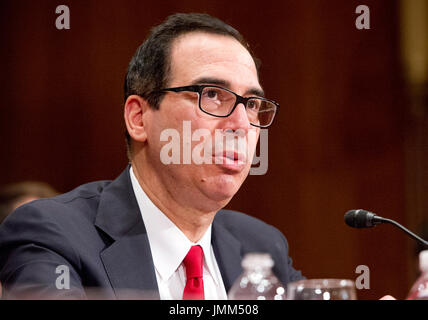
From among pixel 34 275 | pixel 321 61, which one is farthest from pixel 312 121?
pixel 34 275

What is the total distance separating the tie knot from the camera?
150 centimetres

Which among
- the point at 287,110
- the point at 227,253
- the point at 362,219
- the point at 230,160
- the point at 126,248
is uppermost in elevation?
the point at 287,110

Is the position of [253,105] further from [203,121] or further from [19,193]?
[19,193]

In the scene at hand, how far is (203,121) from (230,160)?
0.13 metres

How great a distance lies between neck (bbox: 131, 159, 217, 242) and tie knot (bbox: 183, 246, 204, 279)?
0.08m

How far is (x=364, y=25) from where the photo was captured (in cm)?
223

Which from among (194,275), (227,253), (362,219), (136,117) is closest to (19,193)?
(136,117)

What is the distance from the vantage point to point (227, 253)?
175cm

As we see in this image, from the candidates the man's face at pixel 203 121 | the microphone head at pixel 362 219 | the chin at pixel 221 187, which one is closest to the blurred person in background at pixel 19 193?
the man's face at pixel 203 121

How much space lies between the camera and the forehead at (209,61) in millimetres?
1567

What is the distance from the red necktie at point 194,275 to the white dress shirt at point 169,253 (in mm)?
21

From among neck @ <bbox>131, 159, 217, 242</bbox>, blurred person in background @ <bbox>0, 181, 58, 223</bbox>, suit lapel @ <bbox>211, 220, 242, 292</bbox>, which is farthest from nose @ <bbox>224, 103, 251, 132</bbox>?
blurred person in background @ <bbox>0, 181, 58, 223</bbox>

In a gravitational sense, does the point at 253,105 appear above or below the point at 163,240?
above

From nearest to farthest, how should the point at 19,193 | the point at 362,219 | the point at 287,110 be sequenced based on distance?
1. the point at 362,219
2. the point at 287,110
3. the point at 19,193
